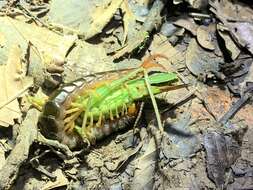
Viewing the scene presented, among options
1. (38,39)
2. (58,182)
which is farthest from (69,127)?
(38,39)

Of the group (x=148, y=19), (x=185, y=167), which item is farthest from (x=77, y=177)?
(x=148, y=19)

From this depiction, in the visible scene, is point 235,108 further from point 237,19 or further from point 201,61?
point 237,19

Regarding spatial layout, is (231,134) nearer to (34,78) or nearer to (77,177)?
(77,177)

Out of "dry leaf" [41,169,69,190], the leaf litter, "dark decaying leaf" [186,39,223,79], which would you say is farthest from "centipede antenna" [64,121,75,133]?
"dark decaying leaf" [186,39,223,79]

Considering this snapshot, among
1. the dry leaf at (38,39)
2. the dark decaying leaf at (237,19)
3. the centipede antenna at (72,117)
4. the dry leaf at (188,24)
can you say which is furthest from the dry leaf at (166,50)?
the centipede antenna at (72,117)

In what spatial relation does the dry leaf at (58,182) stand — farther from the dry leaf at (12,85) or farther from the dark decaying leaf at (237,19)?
the dark decaying leaf at (237,19)

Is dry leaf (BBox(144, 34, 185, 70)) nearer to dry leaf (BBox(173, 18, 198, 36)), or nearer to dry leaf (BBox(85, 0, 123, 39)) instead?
dry leaf (BBox(173, 18, 198, 36))
